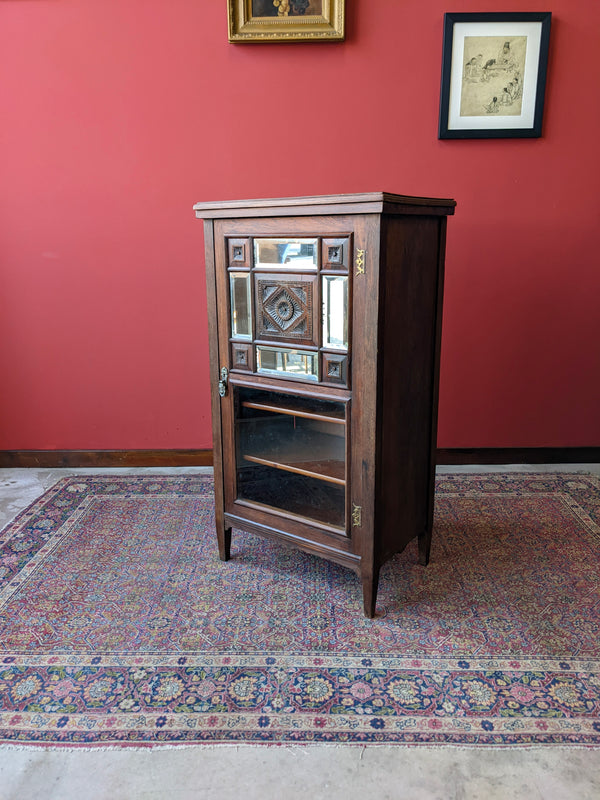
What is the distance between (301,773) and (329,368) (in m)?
1.11

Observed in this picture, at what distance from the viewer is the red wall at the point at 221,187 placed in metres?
2.97

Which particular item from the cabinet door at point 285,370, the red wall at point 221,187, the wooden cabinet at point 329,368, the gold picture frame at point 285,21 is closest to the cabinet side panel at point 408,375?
the wooden cabinet at point 329,368

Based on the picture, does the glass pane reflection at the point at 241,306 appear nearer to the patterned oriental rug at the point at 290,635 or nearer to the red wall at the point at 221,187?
the patterned oriental rug at the point at 290,635

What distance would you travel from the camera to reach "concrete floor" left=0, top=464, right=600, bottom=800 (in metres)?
1.47

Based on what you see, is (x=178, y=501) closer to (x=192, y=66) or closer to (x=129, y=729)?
(x=129, y=729)

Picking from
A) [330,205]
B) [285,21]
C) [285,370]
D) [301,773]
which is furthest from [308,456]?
[285,21]

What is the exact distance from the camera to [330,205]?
6.14 feet

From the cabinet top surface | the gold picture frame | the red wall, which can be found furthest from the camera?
the red wall

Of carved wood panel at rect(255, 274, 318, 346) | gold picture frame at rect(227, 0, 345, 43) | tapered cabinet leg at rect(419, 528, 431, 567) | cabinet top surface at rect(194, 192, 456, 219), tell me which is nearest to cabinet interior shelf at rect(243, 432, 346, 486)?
carved wood panel at rect(255, 274, 318, 346)

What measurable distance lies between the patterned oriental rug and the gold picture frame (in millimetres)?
2186

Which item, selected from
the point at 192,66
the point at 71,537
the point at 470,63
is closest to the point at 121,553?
the point at 71,537

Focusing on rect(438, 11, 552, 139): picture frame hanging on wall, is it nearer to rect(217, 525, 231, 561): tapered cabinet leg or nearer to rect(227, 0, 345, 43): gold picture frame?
rect(227, 0, 345, 43): gold picture frame

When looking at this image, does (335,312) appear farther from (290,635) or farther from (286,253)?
(290,635)

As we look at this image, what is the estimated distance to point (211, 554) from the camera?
8.30 ft
